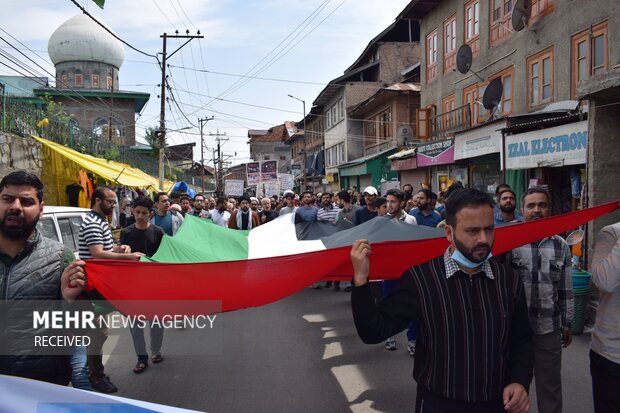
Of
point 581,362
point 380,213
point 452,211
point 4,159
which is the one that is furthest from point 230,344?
point 4,159

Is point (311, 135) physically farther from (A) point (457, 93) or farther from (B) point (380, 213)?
(B) point (380, 213)

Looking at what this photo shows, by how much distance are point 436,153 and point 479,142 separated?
4.16 metres

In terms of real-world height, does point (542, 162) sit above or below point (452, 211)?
above

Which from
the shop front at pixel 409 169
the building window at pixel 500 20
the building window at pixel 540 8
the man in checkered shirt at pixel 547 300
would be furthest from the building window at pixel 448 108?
the man in checkered shirt at pixel 547 300

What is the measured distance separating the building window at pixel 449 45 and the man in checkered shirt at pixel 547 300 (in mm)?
18565

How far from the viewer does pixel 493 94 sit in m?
15.7

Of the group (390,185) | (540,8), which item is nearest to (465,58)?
(540,8)

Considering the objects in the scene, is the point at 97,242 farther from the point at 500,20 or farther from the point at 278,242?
the point at 500,20

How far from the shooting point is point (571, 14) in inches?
521

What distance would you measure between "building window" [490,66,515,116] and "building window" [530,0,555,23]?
179cm

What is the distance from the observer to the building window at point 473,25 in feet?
61.4

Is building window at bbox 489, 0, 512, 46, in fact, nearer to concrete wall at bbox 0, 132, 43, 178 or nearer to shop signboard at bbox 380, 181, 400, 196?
shop signboard at bbox 380, 181, 400, 196

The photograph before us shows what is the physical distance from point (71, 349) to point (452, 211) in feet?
8.13

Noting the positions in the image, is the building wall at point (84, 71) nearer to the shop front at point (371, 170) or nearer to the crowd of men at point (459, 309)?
the shop front at point (371, 170)
